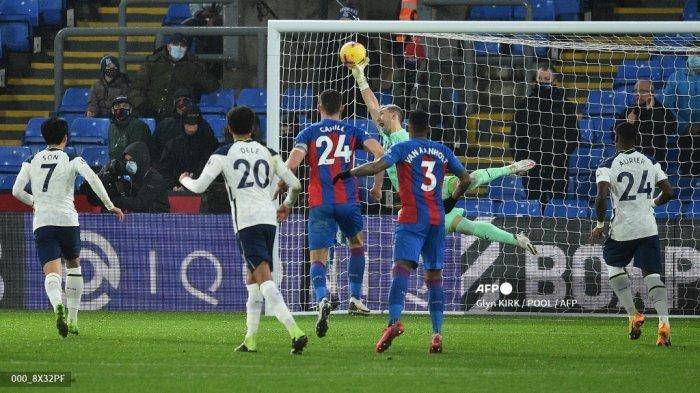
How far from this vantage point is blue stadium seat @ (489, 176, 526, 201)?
56.3 ft

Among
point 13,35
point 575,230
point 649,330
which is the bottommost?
point 649,330

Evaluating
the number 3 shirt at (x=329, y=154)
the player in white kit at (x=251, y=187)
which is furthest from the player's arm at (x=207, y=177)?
the number 3 shirt at (x=329, y=154)

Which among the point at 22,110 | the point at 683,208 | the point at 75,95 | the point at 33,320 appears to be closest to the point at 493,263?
the point at 683,208

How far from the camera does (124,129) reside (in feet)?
57.6

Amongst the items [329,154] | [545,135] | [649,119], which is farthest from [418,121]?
[649,119]

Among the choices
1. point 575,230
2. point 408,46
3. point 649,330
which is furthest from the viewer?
point 408,46

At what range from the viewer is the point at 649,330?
13.7m

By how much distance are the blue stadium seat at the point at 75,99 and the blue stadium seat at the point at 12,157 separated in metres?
0.97

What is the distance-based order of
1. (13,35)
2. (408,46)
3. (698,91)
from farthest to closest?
(13,35) < (408,46) < (698,91)

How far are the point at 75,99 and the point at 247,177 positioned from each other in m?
9.99

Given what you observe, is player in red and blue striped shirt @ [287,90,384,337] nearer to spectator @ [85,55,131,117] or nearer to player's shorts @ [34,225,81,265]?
player's shorts @ [34,225,81,265]

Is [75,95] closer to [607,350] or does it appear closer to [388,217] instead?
[388,217]

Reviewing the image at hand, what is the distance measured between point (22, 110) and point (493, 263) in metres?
9.15

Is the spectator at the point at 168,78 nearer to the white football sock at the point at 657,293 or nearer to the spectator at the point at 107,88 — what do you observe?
the spectator at the point at 107,88
